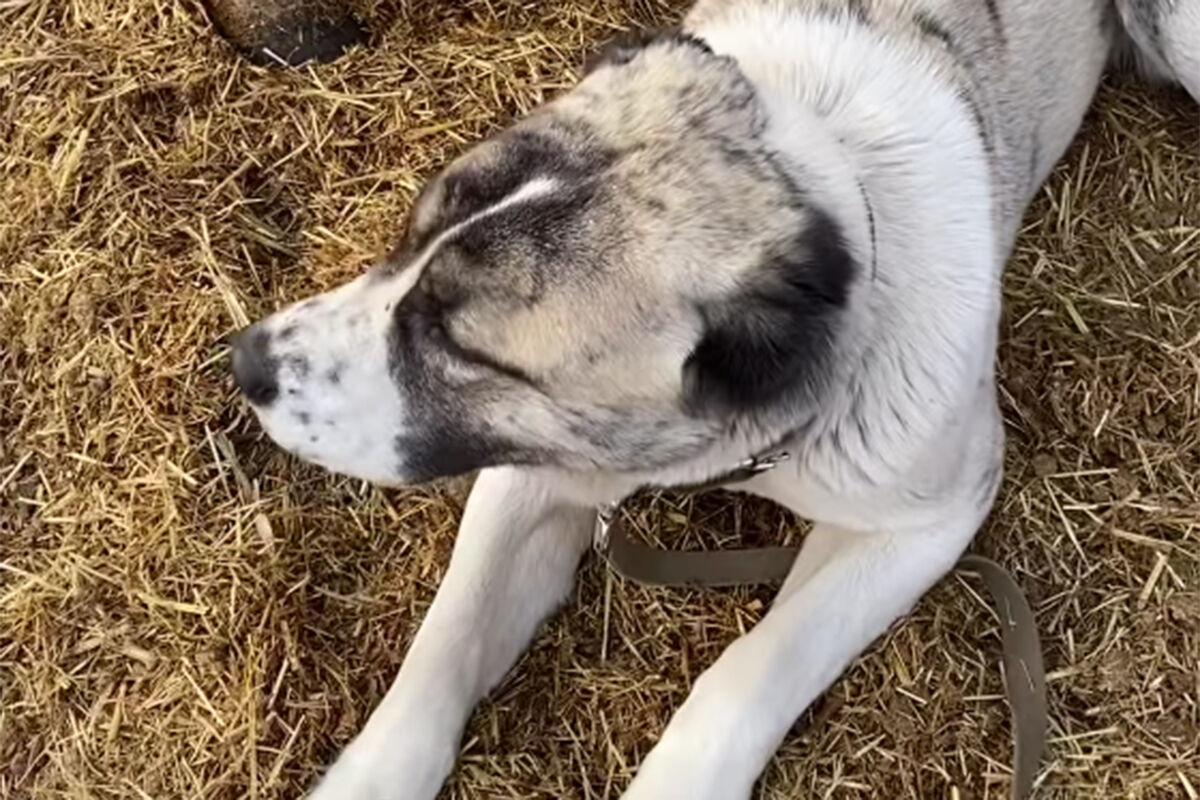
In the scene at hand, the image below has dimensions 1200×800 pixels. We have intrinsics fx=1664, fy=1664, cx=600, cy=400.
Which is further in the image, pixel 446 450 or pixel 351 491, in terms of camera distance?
pixel 351 491

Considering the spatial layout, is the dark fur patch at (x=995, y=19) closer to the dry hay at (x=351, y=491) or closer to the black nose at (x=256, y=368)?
the dry hay at (x=351, y=491)

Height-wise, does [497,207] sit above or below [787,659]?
above

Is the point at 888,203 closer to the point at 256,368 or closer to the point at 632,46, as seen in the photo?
the point at 632,46

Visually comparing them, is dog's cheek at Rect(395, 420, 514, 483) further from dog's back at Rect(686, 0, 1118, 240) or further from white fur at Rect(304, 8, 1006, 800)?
dog's back at Rect(686, 0, 1118, 240)

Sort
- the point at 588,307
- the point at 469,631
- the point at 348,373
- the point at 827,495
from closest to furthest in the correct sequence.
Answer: the point at 588,307
the point at 348,373
the point at 827,495
the point at 469,631

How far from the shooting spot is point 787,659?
3.02 m

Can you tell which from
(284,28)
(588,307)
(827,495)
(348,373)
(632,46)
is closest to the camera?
(588,307)

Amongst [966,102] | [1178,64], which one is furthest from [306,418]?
[1178,64]

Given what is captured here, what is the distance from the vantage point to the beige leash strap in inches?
126

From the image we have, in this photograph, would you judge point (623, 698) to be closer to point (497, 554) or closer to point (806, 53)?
point (497, 554)

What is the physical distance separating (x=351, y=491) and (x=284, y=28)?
1108 millimetres

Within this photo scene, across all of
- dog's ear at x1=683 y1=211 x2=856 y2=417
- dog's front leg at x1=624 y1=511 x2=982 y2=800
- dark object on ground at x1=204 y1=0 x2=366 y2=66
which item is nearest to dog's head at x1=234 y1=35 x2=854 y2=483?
dog's ear at x1=683 y1=211 x2=856 y2=417

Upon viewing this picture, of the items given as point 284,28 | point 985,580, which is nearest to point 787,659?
point 985,580

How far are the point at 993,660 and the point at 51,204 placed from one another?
7.34 feet
